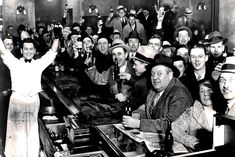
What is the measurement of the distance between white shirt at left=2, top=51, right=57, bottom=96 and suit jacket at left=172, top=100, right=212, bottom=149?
158 centimetres

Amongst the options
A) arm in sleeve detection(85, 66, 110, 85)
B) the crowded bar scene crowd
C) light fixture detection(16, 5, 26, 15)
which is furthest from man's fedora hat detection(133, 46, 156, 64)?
light fixture detection(16, 5, 26, 15)

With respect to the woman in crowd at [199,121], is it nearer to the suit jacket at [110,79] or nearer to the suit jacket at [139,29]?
the suit jacket at [110,79]

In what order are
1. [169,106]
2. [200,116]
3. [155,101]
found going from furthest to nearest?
[155,101] → [169,106] → [200,116]

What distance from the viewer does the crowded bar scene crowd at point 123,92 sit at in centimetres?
191

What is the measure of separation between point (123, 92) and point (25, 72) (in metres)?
0.98

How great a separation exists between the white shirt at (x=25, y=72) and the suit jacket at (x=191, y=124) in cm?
158

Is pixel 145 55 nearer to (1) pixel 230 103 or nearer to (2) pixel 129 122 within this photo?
(2) pixel 129 122

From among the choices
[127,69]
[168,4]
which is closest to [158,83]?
[127,69]

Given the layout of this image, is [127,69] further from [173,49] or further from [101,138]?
[101,138]

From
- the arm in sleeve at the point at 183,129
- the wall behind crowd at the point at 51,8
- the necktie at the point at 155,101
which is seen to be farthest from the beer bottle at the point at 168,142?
the wall behind crowd at the point at 51,8

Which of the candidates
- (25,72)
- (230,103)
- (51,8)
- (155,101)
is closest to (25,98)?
(25,72)

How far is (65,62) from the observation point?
17.2ft

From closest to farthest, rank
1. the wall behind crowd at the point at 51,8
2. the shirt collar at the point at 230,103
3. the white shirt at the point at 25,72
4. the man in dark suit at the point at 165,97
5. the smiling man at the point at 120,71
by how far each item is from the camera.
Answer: the shirt collar at the point at 230,103
the man in dark suit at the point at 165,97
the white shirt at the point at 25,72
the smiling man at the point at 120,71
the wall behind crowd at the point at 51,8

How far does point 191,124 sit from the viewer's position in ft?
6.40
